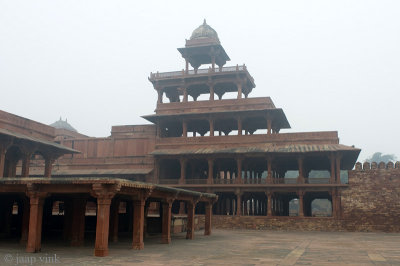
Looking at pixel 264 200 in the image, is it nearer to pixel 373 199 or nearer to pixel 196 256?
pixel 373 199

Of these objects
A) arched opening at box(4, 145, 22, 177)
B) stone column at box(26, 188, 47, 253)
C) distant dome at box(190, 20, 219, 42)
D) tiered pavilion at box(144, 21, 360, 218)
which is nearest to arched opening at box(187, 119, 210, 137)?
tiered pavilion at box(144, 21, 360, 218)

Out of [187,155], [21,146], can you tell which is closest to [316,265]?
[21,146]

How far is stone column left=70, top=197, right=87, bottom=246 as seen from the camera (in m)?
19.4

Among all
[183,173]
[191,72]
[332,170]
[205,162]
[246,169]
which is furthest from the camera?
[191,72]

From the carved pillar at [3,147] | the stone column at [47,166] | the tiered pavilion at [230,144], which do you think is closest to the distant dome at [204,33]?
the tiered pavilion at [230,144]

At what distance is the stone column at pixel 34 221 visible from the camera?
54.1ft

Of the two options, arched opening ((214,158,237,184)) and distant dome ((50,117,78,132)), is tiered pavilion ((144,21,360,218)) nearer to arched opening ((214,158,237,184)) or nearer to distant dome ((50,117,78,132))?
arched opening ((214,158,237,184))

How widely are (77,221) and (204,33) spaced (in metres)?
33.2

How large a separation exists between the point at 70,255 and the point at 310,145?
27197 mm

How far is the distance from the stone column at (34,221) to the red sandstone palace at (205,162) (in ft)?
10.7

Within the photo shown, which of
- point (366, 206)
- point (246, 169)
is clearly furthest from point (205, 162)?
point (366, 206)

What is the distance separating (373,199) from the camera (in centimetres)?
3528

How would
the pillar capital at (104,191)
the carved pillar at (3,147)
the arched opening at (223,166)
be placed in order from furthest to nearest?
the arched opening at (223,166), the carved pillar at (3,147), the pillar capital at (104,191)

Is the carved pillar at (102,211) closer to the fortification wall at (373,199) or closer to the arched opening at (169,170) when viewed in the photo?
the fortification wall at (373,199)
